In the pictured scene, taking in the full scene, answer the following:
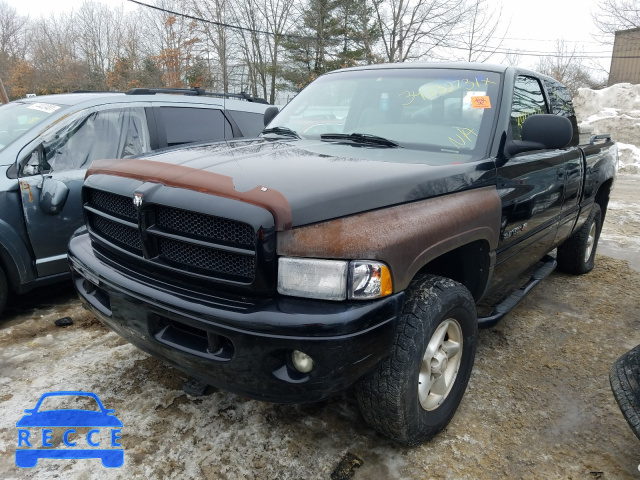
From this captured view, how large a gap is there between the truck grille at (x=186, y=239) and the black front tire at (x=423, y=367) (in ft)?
2.37

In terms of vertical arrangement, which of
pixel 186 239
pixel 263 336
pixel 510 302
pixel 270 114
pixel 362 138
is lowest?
pixel 510 302

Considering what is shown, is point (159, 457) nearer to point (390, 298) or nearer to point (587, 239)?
point (390, 298)

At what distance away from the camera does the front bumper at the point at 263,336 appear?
167 centimetres

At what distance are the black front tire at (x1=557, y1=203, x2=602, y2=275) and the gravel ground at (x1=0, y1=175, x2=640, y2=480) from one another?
124 centimetres

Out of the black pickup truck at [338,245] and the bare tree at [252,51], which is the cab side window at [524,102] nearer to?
the black pickup truck at [338,245]

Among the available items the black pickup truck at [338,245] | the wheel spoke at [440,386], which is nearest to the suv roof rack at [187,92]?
the black pickup truck at [338,245]

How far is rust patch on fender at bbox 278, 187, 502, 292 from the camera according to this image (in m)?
1.70

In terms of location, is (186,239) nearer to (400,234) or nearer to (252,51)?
(400,234)

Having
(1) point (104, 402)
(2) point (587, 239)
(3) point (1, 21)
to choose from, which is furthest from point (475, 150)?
(3) point (1, 21)

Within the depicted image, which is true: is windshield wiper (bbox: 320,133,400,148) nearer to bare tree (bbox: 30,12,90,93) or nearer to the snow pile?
the snow pile

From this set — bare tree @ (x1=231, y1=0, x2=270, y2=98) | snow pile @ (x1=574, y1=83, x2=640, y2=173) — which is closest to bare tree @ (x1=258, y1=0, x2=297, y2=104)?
bare tree @ (x1=231, y1=0, x2=270, y2=98)

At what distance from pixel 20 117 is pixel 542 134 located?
423 centimetres

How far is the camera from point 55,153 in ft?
11.9

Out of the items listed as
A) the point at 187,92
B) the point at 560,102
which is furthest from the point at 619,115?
the point at 187,92
